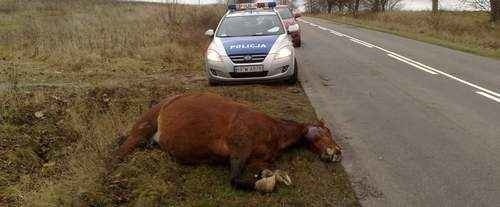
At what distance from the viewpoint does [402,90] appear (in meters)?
11.6

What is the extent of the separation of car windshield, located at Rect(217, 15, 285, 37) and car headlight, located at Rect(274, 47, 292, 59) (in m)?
0.93

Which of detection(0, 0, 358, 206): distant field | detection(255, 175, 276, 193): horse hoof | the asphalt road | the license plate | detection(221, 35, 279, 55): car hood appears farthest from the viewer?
detection(221, 35, 279, 55): car hood

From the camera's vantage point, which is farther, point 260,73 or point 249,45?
point 249,45

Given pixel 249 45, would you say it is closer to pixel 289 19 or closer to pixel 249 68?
pixel 249 68

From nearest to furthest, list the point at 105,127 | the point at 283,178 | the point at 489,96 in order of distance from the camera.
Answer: the point at 283,178, the point at 105,127, the point at 489,96

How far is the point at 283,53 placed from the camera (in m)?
12.2

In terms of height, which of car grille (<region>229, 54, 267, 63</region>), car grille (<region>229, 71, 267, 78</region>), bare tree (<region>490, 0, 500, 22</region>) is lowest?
car grille (<region>229, 71, 267, 78</region>)

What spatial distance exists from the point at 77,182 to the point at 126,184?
2.00ft

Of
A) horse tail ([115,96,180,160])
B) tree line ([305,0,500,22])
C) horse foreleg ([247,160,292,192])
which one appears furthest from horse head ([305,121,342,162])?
tree line ([305,0,500,22])

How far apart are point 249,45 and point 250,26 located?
1.59 m

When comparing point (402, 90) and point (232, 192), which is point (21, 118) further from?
point (402, 90)

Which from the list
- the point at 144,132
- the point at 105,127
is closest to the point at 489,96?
the point at 105,127

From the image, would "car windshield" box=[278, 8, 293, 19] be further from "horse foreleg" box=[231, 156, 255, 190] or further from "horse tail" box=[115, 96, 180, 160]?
"horse foreleg" box=[231, 156, 255, 190]

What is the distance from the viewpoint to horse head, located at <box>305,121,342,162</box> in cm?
615
